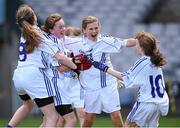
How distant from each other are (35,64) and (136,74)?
1.33 meters

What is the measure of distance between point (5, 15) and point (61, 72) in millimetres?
11166

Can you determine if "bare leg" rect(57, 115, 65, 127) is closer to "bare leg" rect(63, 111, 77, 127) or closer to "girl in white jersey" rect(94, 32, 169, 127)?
"bare leg" rect(63, 111, 77, 127)

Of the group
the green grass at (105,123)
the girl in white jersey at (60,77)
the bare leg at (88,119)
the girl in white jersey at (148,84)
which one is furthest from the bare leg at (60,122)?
the green grass at (105,123)

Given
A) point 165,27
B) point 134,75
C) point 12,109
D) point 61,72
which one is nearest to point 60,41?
point 61,72

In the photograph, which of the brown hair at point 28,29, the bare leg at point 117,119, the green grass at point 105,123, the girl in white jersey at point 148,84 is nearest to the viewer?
the girl in white jersey at point 148,84

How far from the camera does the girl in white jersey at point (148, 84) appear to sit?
9.90m

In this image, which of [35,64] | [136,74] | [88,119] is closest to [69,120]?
[35,64]

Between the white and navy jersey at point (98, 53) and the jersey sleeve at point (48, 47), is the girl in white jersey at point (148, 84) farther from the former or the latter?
the white and navy jersey at point (98, 53)

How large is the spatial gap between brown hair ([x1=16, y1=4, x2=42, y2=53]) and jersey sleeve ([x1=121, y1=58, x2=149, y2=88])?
123 centimetres

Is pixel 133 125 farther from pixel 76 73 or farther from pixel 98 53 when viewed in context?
pixel 76 73

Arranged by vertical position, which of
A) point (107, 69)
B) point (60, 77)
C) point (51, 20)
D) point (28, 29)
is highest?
point (51, 20)

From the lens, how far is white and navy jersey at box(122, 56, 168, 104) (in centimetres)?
991

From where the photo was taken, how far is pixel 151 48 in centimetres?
996


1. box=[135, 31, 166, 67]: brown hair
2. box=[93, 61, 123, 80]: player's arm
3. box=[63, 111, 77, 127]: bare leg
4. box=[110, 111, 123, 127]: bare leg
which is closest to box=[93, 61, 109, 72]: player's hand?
box=[93, 61, 123, 80]: player's arm
